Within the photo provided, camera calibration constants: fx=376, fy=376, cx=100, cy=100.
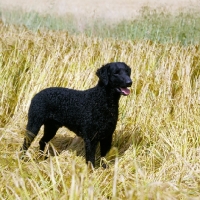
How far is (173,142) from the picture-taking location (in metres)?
3.08

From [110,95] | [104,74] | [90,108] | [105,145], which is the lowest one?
[105,145]

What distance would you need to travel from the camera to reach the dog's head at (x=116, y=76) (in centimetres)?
285

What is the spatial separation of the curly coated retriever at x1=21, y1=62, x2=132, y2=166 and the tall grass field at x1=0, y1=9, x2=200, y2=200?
189 mm

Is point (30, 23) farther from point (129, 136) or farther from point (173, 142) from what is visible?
point (173, 142)

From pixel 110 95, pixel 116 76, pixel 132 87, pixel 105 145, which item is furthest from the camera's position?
pixel 132 87

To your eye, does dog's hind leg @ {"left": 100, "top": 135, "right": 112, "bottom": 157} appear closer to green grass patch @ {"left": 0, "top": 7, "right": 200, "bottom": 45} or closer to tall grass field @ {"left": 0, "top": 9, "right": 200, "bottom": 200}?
tall grass field @ {"left": 0, "top": 9, "right": 200, "bottom": 200}

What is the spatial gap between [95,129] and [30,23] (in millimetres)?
4026

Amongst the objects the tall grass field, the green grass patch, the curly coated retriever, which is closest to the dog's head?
the curly coated retriever

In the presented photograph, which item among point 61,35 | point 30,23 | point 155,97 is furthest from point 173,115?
point 30,23

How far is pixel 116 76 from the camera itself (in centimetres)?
288

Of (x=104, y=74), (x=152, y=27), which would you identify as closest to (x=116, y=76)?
(x=104, y=74)

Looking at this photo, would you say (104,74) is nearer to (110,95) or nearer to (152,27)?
(110,95)

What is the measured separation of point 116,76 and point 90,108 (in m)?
0.35

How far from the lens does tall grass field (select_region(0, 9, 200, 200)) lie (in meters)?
2.79
